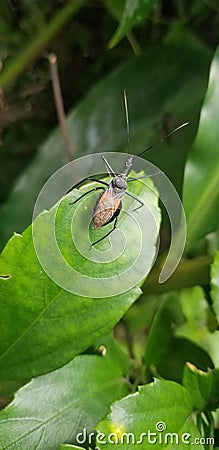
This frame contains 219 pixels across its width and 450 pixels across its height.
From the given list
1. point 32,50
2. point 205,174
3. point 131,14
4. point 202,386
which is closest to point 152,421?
point 202,386

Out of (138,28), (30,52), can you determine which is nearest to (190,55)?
(138,28)

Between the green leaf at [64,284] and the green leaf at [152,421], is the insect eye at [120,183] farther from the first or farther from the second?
the green leaf at [152,421]

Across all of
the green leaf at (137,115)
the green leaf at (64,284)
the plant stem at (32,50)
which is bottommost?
the green leaf at (64,284)

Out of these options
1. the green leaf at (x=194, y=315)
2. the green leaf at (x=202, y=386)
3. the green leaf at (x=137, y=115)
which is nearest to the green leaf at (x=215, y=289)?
the green leaf at (x=202, y=386)

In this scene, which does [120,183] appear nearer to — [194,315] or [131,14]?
[131,14]

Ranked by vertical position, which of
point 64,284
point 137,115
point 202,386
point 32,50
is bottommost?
point 202,386
